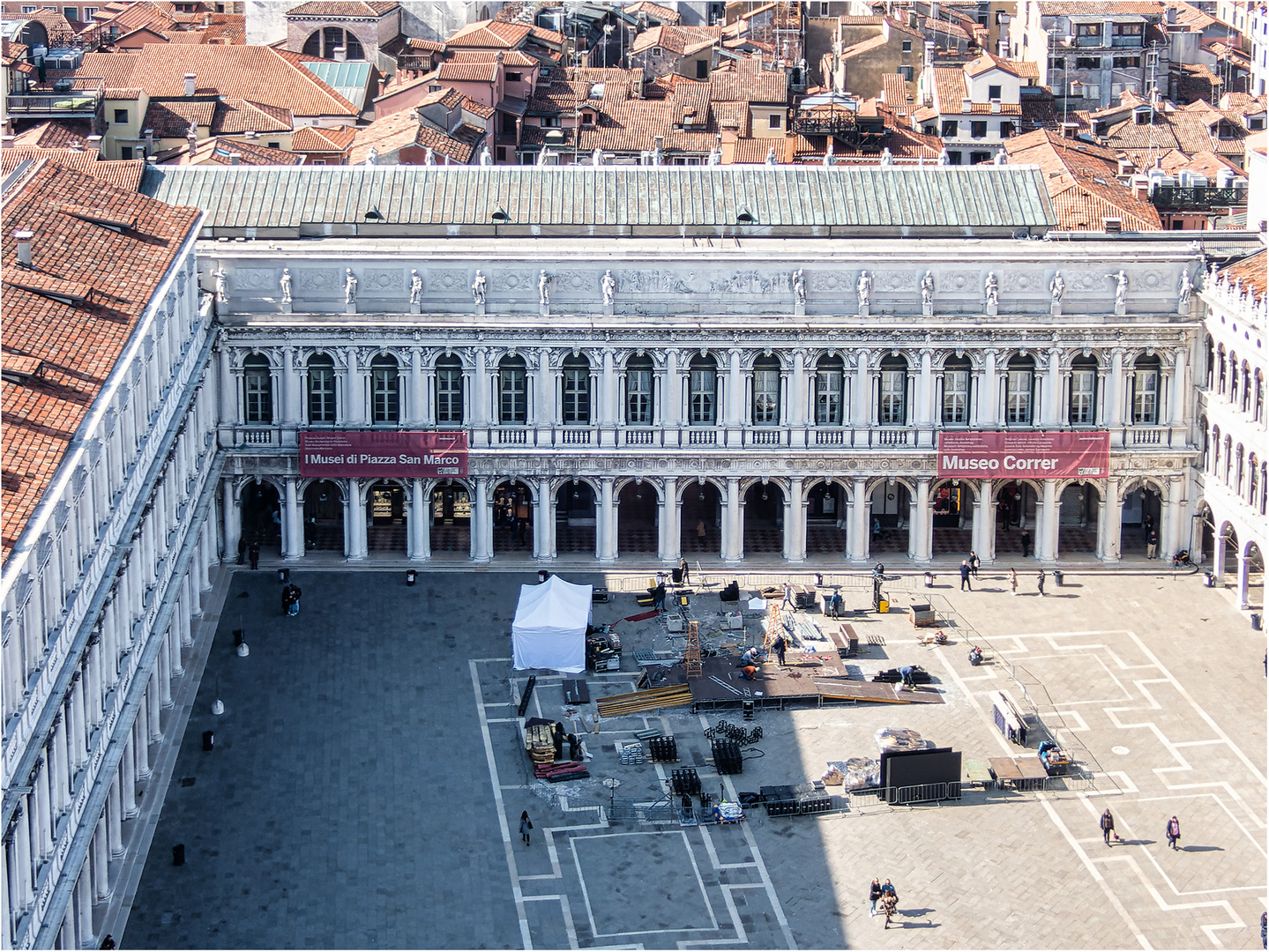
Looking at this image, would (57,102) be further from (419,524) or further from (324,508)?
(419,524)

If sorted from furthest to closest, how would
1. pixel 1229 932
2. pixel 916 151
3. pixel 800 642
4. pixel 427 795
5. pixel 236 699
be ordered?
pixel 916 151 → pixel 800 642 → pixel 236 699 → pixel 427 795 → pixel 1229 932

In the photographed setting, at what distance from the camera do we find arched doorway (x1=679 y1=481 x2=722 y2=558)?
123438mm

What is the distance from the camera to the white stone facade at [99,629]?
222ft

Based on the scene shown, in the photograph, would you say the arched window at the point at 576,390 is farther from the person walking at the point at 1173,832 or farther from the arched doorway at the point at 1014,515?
the person walking at the point at 1173,832

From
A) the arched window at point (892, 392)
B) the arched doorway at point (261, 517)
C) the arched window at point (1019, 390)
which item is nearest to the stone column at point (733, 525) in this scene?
the arched window at point (892, 392)

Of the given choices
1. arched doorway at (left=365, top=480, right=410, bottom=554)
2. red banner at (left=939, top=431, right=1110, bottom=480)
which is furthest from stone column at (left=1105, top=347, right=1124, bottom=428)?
arched doorway at (left=365, top=480, right=410, bottom=554)

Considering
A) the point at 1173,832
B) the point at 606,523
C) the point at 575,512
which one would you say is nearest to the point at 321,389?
the point at 606,523

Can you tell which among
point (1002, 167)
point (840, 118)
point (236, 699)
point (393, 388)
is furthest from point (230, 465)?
point (840, 118)

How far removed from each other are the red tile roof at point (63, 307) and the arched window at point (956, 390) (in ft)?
127

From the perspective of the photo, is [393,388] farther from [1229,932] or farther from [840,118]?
[840,118]

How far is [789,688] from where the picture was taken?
103m

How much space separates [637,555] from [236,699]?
27.7 metres

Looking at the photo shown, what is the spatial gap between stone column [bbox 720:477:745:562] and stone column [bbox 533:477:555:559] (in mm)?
8896

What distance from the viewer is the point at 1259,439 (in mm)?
110750
